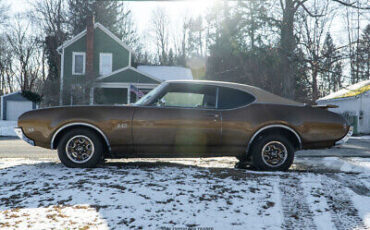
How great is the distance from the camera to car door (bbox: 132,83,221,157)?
4.00 meters

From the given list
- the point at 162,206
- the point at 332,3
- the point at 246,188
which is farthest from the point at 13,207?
the point at 332,3

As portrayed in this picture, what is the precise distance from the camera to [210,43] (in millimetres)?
38156

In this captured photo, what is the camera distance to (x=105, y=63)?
68.7 feet

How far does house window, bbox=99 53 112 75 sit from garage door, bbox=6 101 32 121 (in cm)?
1009

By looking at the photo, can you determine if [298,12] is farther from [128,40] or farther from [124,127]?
[128,40]

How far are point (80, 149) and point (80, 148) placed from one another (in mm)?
17

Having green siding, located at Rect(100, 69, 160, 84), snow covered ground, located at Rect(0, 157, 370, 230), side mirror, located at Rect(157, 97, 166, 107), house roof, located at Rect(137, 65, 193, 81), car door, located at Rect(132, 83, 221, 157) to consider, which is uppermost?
house roof, located at Rect(137, 65, 193, 81)

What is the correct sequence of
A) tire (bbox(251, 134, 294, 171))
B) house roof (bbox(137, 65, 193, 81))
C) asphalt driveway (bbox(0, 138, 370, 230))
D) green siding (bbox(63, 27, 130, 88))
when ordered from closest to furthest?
1. asphalt driveway (bbox(0, 138, 370, 230))
2. tire (bbox(251, 134, 294, 171))
3. green siding (bbox(63, 27, 130, 88))
4. house roof (bbox(137, 65, 193, 81))

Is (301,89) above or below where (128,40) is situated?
below

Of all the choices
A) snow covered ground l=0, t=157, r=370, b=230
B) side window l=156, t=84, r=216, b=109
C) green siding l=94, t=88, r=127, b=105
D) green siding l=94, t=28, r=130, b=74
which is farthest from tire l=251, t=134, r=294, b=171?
green siding l=94, t=28, r=130, b=74

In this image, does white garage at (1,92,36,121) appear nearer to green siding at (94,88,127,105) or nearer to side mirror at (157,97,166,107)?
green siding at (94,88,127,105)

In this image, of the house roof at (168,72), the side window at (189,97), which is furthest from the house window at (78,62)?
the side window at (189,97)

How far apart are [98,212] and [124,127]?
64.8 inches

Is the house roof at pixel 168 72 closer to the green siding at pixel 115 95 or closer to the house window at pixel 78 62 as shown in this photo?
the green siding at pixel 115 95
